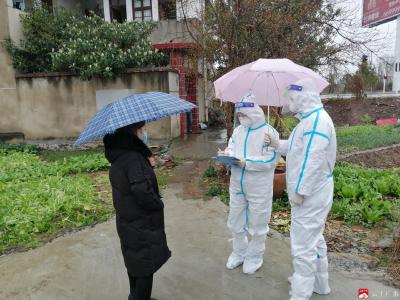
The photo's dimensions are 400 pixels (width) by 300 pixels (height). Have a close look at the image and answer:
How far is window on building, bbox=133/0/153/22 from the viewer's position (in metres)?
16.6

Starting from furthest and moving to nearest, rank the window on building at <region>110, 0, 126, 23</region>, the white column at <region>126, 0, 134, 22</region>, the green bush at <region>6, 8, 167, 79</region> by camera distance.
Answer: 1. the window on building at <region>110, 0, 126, 23</region>
2. the white column at <region>126, 0, 134, 22</region>
3. the green bush at <region>6, 8, 167, 79</region>

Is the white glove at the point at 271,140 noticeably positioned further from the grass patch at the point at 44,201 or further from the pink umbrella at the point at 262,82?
the grass patch at the point at 44,201

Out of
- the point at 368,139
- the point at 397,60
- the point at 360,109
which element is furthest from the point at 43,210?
the point at 397,60

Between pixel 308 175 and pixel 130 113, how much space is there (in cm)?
148

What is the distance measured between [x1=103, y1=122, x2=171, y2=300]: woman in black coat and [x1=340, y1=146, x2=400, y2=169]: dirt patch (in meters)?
6.30

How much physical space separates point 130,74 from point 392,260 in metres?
9.11

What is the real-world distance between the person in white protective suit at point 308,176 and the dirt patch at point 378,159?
545cm

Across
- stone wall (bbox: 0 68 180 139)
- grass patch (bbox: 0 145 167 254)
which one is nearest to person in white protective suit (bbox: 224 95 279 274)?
grass patch (bbox: 0 145 167 254)

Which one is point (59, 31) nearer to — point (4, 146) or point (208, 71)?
point (4, 146)

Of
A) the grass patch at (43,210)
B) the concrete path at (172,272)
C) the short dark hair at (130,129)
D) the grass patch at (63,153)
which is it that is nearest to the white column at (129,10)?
the grass patch at (63,153)

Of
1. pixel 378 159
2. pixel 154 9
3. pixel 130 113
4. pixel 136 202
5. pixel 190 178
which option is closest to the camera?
A: pixel 130 113

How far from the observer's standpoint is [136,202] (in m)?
2.87

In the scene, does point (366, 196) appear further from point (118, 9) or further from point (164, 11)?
point (118, 9)

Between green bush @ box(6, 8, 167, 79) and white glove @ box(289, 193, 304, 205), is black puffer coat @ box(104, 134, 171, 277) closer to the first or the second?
white glove @ box(289, 193, 304, 205)
